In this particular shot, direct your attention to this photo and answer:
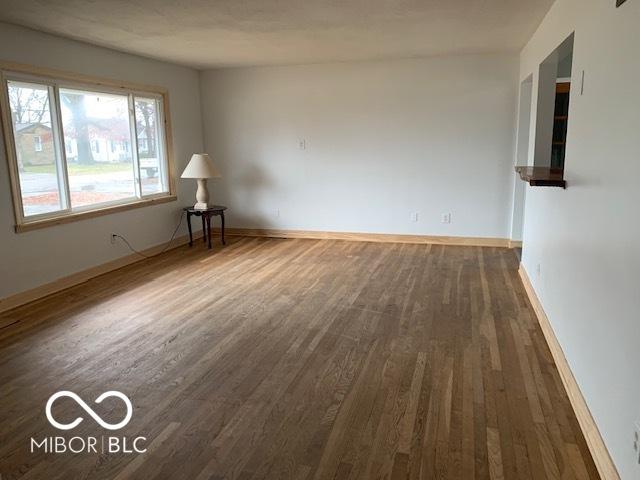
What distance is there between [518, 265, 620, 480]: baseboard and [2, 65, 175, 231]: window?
164 inches

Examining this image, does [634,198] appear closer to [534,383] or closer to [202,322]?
[534,383]

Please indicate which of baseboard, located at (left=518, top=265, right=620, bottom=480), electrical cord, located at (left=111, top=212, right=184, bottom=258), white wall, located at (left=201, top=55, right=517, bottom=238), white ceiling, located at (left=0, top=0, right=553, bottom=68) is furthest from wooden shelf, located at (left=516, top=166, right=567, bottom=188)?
electrical cord, located at (left=111, top=212, right=184, bottom=258)

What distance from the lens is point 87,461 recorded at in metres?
2.11

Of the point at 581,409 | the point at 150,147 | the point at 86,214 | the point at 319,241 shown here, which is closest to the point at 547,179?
the point at 581,409

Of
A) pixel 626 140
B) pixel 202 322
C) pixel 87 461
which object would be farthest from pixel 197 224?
pixel 626 140

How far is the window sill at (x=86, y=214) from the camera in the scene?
4160 mm

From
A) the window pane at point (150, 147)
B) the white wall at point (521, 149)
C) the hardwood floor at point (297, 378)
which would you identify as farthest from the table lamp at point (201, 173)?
the white wall at point (521, 149)

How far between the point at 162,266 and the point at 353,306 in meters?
2.44

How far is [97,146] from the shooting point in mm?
5051

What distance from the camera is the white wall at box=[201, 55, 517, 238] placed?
5840mm

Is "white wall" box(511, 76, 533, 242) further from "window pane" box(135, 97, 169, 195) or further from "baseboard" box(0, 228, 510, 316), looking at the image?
"window pane" box(135, 97, 169, 195)

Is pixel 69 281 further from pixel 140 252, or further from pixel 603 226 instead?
pixel 603 226

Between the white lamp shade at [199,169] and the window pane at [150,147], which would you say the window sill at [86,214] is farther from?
the white lamp shade at [199,169]

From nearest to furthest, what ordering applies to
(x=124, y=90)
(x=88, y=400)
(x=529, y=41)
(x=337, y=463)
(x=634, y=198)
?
1. (x=634, y=198)
2. (x=337, y=463)
3. (x=88, y=400)
4. (x=529, y=41)
5. (x=124, y=90)
